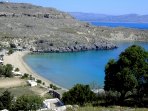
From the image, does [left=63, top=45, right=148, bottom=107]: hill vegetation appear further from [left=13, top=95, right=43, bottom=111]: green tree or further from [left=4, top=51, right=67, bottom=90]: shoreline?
[left=4, top=51, right=67, bottom=90]: shoreline

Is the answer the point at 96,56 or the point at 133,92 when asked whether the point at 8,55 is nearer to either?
the point at 96,56

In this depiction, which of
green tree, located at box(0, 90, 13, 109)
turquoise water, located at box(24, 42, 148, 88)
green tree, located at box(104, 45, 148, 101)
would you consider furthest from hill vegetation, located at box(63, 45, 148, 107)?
turquoise water, located at box(24, 42, 148, 88)

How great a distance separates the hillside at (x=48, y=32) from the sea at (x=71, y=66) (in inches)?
253

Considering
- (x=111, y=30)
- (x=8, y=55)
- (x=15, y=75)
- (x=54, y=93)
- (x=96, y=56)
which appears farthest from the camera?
(x=111, y=30)

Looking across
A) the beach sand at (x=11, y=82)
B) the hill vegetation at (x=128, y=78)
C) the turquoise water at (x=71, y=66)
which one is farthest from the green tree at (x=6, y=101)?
the turquoise water at (x=71, y=66)

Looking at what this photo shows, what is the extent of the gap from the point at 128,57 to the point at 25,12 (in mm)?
142622

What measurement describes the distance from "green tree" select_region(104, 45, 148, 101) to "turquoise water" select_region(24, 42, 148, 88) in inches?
1182

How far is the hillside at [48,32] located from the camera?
112981mm

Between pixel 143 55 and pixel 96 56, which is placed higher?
pixel 143 55

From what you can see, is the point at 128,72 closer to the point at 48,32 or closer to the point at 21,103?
the point at 21,103

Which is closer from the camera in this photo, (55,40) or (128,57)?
(128,57)

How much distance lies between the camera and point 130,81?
981 inches

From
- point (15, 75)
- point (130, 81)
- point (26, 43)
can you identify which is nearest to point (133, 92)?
point (130, 81)

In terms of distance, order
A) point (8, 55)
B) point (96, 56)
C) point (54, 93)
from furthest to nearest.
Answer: point (96, 56) < point (8, 55) < point (54, 93)
